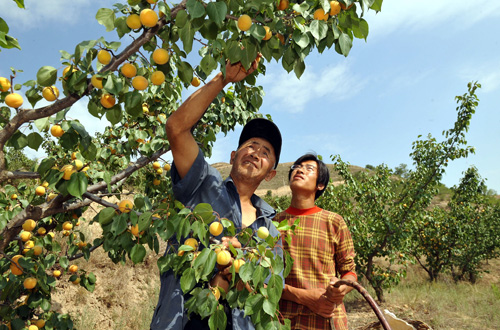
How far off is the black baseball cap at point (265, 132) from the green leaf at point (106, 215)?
94 centimetres

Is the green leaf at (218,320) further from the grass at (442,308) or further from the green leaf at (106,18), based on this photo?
the grass at (442,308)

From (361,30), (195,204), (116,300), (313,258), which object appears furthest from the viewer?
(116,300)

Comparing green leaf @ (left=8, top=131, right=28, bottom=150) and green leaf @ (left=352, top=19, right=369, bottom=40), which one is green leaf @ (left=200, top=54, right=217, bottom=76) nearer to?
green leaf @ (left=352, top=19, right=369, bottom=40)

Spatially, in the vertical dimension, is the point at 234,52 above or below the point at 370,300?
above

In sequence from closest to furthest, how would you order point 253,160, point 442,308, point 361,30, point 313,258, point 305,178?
point 361,30 < point 253,160 < point 313,258 < point 305,178 < point 442,308

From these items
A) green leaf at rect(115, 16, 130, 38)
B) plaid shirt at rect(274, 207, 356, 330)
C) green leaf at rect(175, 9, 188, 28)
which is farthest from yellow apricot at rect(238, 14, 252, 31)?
plaid shirt at rect(274, 207, 356, 330)

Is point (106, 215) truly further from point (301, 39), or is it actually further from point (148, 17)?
point (301, 39)

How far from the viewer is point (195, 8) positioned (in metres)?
1.21

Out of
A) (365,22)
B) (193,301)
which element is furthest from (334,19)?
(193,301)

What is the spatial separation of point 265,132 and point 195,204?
0.66m

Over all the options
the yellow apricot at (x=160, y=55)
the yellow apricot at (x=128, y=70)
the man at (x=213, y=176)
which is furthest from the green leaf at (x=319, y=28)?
the yellow apricot at (x=128, y=70)

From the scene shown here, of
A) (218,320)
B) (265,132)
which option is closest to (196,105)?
(265,132)

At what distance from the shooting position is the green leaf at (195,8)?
1200 millimetres

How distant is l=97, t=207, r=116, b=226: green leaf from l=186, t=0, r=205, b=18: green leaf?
2.81ft
